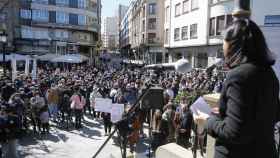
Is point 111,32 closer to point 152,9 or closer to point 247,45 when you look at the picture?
point 152,9

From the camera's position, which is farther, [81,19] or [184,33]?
[81,19]

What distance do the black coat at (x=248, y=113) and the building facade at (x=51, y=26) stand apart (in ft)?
166

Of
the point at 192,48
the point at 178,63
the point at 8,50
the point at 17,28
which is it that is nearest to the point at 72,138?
the point at 178,63

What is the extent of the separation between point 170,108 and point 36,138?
5663 millimetres

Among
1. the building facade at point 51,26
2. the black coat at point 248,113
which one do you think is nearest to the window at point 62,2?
the building facade at point 51,26

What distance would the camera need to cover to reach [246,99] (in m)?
1.91

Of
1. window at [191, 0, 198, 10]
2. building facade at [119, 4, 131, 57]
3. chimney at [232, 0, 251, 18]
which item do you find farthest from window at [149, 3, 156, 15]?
chimney at [232, 0, 251, 18]

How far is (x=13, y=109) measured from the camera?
35.9 feet

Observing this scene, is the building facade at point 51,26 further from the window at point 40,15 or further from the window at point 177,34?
the window at point 177,34

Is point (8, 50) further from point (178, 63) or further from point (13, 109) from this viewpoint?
point (178, 63)

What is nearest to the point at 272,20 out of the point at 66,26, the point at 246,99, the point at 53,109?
the point at 246,99

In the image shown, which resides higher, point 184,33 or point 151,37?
point 151,37

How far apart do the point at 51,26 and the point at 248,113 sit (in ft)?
182

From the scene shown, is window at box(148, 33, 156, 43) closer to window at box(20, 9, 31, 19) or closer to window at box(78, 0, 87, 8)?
window at box(78, 0, 87, 8)
